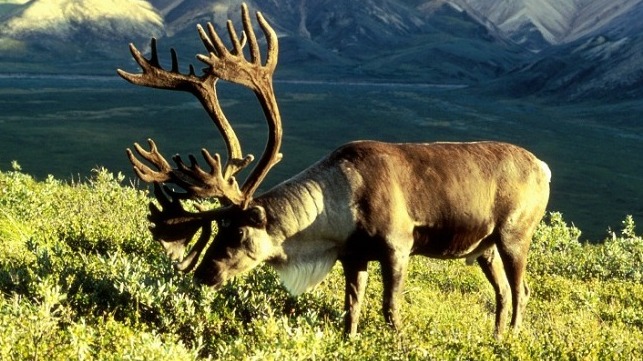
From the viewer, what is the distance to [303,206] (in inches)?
309

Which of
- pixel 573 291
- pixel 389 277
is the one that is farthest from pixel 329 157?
pixel 573 291

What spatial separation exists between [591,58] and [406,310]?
201 m

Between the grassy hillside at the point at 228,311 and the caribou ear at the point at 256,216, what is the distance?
2.46 ft

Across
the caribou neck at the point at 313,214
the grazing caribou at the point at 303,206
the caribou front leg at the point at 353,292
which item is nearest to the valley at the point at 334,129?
the grazing caribou at the point at 303,206

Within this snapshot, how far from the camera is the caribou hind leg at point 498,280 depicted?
29.9 feet

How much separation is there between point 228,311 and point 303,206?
1.37 metres

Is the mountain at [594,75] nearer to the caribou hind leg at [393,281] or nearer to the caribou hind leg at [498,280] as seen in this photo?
the caribou hind leg at [498,280]

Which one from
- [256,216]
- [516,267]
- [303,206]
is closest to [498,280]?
[516,267]

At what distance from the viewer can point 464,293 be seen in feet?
37.8

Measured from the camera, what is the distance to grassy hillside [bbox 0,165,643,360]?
19.4ft

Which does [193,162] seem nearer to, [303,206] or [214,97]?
[214,97]

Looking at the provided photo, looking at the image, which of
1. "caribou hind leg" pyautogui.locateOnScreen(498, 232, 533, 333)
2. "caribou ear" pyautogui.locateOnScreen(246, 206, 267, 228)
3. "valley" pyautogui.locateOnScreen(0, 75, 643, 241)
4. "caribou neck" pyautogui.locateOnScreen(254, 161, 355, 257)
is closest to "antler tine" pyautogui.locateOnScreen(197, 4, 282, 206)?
"caribou ear" pyautogui.locateOnScreen(246, 206, 267, 228)

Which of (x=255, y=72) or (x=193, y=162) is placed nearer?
(x=193, y=162)

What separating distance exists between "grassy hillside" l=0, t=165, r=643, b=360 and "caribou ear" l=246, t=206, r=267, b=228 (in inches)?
29.5
